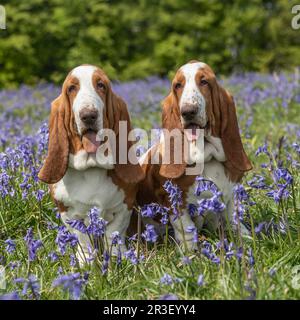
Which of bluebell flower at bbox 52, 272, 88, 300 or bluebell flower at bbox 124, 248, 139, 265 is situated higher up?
bluebell flower at bbox 124, 248, 139, 265

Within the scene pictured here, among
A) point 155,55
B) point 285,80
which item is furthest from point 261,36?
point 285,80

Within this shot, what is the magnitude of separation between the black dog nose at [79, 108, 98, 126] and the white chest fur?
0.35 metres

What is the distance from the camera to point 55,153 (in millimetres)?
4059

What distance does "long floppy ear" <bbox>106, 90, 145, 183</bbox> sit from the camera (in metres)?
4.07

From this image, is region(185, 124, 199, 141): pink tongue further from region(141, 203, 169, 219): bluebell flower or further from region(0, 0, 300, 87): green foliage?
region(0, 0, 300, 87): green foliage

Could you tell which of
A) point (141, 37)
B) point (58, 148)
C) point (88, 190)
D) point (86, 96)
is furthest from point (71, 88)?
point (141, 37)

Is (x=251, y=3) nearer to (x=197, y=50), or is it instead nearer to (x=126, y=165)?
(x=197, y=50)

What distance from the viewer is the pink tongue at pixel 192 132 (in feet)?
13.3
